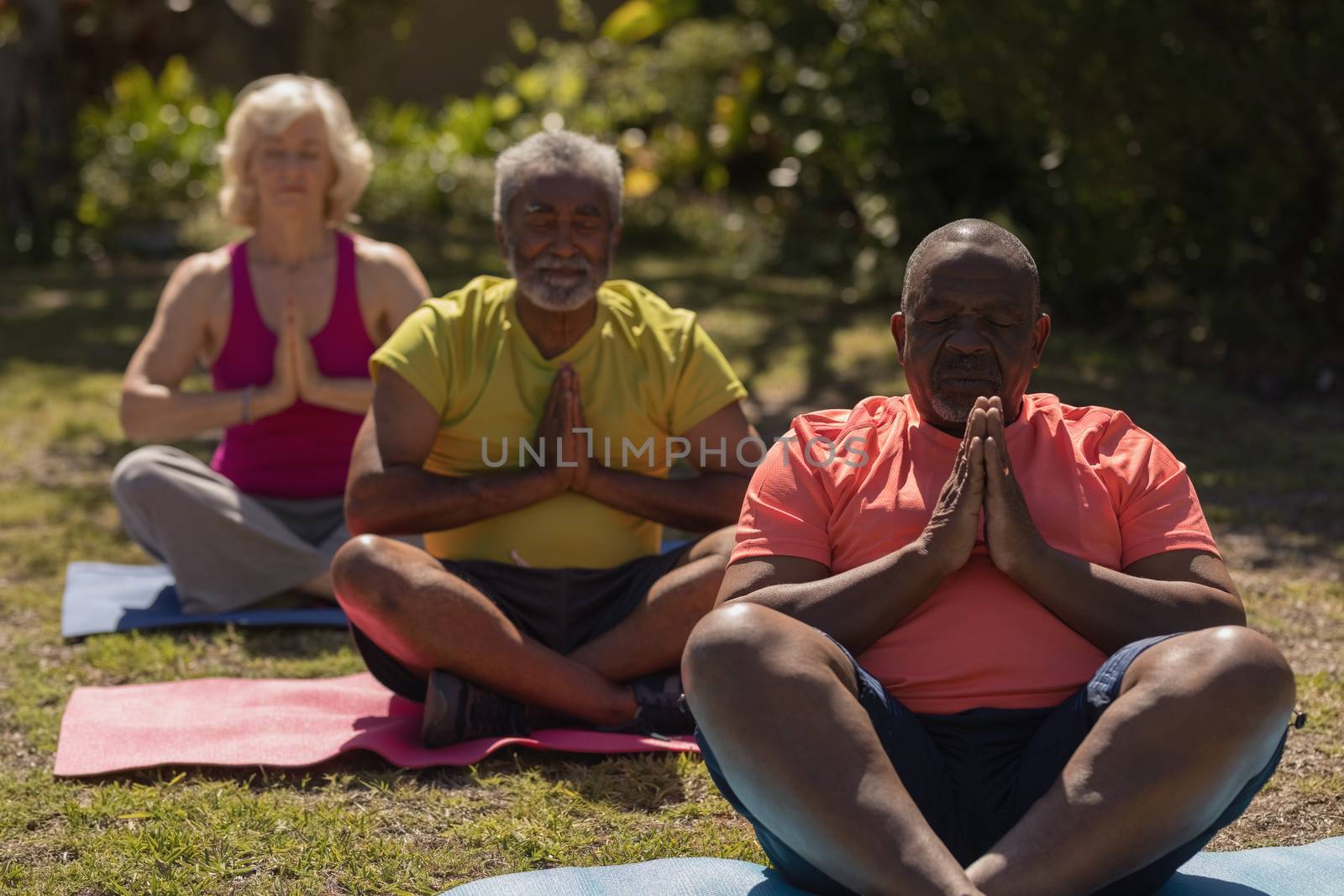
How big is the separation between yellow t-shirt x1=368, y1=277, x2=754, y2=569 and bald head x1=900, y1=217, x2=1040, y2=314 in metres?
1.18

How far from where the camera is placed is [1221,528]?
6.03 metres

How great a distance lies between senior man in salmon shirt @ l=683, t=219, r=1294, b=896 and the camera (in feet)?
8.00

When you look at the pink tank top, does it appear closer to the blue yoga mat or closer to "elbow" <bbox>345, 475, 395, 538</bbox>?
the blue yoga mat

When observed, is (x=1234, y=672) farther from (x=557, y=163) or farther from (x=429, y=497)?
(x=557, y=163)

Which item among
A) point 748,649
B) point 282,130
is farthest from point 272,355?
point 748,649

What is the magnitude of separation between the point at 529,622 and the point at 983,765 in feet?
4.94

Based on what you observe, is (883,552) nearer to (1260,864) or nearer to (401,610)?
(1260,864)

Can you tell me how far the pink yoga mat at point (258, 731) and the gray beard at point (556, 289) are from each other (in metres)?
1.07

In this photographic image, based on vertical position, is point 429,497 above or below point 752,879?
above

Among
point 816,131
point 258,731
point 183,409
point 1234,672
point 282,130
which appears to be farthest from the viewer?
point 816,131

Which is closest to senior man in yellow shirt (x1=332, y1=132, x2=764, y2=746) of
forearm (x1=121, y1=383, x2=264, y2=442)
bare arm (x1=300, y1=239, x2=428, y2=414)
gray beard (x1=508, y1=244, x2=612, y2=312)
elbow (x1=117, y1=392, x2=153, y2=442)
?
gray beard (x1=508, y1=244, x2=612, y2=312)

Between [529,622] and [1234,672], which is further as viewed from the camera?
[529,622]

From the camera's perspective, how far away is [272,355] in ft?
16.5

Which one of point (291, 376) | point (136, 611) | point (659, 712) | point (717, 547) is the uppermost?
point (291, 376)
